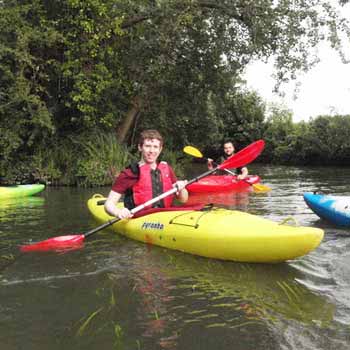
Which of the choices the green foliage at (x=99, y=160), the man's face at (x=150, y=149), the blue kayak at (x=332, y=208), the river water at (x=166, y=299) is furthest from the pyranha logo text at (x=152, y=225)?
the green foliage at (x=99, y=160)

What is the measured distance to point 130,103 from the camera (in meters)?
11.8

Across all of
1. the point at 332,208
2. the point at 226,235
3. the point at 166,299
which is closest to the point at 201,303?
the point at 166,299

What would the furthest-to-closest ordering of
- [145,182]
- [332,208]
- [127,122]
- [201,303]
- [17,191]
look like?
[127,122] < [17,191] < [332,208] < [145,182] < [201,303]

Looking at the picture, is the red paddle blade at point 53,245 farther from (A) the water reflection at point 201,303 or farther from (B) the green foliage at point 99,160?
(B) the green foliage at point 99,160

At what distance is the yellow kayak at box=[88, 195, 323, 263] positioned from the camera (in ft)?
10.8

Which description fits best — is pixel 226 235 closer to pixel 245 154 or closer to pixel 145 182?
pixel 145 182

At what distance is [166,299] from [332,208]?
9.13ft

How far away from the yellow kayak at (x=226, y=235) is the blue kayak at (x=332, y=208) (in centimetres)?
163

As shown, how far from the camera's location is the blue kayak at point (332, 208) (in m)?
4.95

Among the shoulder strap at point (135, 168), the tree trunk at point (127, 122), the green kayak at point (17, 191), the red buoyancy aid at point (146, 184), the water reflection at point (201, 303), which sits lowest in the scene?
the water reflection at point (201, 303)

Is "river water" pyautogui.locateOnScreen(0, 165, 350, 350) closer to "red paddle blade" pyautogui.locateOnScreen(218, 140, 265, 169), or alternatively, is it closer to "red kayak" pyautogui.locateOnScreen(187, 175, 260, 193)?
"red paddle blade" pyautogui.locateOnScreen(218, 140, 265, 169)

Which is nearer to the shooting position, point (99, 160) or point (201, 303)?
point (201, 303)

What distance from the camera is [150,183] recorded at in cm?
445

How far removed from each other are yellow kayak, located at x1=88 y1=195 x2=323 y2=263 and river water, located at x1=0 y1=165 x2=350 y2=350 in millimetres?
103
